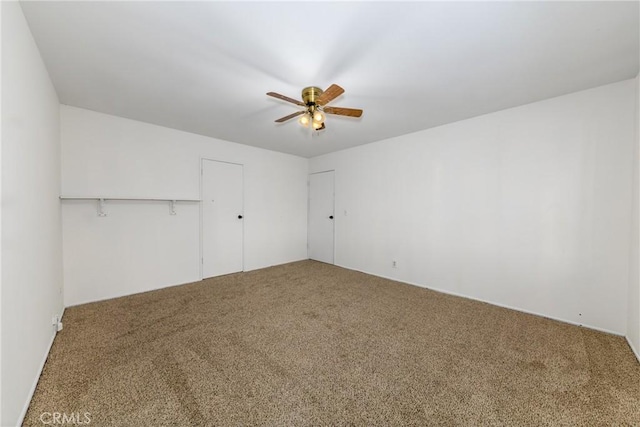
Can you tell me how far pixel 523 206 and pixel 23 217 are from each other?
4.46m

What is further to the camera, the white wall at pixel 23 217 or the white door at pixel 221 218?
the white door at pixel 221 218

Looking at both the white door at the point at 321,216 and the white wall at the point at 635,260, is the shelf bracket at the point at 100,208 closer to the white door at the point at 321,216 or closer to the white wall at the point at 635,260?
the white door at the point at 321,216

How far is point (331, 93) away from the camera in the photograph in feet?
6.57

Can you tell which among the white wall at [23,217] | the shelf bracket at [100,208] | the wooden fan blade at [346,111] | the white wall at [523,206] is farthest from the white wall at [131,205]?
the white wall at [523,206]

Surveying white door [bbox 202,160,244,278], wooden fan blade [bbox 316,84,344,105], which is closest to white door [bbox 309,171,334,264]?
white door [bbox 202,160,244,278]

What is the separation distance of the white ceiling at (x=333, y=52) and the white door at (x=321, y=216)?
8.14 ft

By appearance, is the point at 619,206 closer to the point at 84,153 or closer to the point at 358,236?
the point at 358,236

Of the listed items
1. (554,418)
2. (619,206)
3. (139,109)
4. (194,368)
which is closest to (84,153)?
(139,109)

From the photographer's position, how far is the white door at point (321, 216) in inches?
204

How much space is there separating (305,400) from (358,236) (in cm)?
329

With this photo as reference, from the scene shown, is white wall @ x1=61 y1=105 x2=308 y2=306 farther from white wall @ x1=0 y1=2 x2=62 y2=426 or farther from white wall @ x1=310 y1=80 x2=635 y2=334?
white wall @ x1=310 y1=80 x2=635 y2=334

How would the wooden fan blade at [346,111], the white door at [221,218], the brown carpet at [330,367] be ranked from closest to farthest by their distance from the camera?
1. the brown carpet at [330,367]
2. the wooden fan blade at [346,111]
3. the white door at [221,218]

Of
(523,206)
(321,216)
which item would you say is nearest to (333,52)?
(523,206)

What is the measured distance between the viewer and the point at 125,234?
3312 mm
